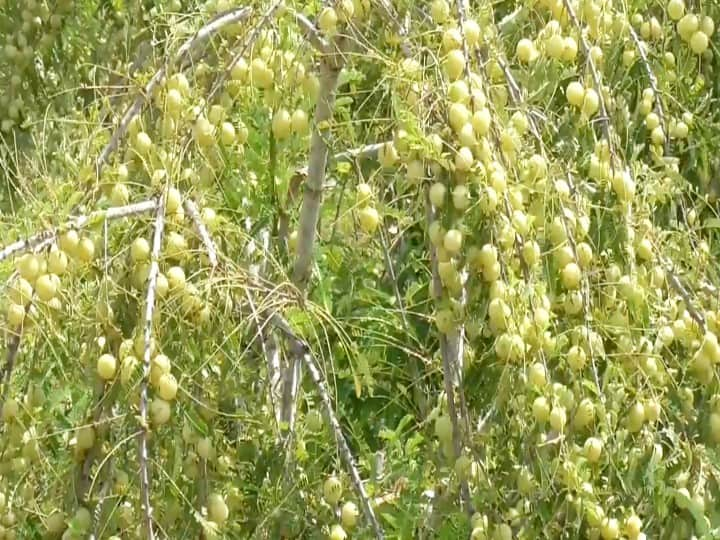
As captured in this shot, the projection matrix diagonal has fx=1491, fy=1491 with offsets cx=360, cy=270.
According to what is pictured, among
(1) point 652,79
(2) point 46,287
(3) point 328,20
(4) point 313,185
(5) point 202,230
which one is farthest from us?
(1) point 652,79

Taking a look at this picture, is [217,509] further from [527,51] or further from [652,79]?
[652,79]

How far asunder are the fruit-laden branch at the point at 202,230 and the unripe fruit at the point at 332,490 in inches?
15.3

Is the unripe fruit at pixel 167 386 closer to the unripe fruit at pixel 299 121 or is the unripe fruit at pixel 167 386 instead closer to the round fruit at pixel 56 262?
the round fruit at pixel 56 262

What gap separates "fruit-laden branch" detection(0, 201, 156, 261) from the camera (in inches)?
66.2

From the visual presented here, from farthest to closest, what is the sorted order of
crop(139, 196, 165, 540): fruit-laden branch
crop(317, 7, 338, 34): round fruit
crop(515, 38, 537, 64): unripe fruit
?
crop(515, 38, 537, 64): unripe fruit
crop(317, 7, 338, 34): round fruit
crop(139, 196, 165, 540): fruit-laden branch

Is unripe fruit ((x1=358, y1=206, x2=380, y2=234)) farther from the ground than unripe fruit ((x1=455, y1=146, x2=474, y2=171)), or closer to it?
closer to it

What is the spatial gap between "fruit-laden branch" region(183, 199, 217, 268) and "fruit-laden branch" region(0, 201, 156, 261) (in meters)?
0.06

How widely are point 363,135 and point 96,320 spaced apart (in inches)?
36.4

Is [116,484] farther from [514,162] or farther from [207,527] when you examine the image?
[514,162]

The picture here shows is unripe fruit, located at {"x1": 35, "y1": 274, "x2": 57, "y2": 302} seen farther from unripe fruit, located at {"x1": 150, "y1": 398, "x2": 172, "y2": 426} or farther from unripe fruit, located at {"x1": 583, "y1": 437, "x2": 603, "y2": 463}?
unripe fruit, located at {"x1": 583, "y1": 437, "x2": 603, "y2": 463}

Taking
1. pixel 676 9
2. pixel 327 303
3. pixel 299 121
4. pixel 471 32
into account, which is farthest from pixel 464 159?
pixel 676 9

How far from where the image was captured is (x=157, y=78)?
6.09ft

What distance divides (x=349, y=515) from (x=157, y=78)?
2.02 feet

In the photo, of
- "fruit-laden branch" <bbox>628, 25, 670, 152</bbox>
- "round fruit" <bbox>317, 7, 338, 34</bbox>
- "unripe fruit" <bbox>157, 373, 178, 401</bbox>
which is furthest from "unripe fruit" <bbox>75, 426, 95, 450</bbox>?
"fruit-laden branch" <bbox>628, 25, 670, 152</bbox>
